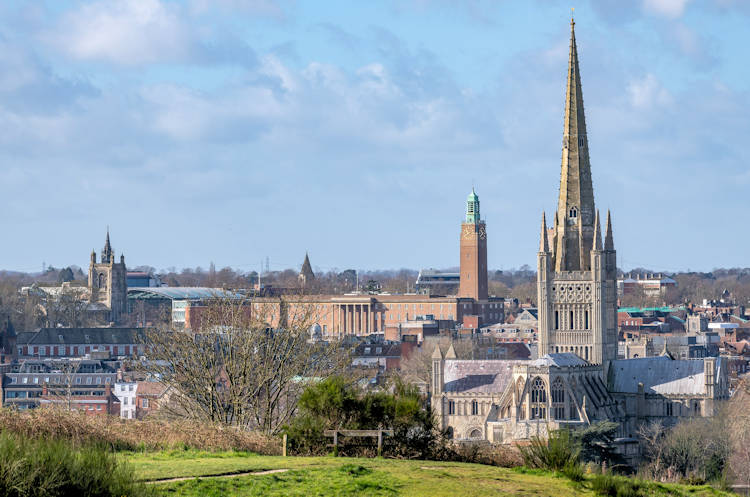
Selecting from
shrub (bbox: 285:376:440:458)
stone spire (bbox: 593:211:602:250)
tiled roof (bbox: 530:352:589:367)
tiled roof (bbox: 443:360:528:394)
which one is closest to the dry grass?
shrub (bbox: 285:376:440:458)

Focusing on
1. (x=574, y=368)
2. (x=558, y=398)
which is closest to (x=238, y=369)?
(x=558, y=398)

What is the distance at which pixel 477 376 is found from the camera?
89.0 m

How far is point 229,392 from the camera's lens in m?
44.8

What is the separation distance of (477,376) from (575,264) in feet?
31.4

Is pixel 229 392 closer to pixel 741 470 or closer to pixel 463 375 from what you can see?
pixel 741 470

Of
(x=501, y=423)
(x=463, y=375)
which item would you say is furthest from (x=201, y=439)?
(x=463, y=375)

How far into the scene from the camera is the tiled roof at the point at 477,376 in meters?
87.8

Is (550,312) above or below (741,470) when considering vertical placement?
above

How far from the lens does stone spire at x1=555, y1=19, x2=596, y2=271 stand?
9212cm

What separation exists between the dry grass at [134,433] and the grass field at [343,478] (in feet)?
4.08

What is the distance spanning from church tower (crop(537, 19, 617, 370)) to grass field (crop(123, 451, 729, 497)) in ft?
192

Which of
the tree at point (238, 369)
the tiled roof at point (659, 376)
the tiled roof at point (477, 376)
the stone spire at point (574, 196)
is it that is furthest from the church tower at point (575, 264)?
the tree at point (238, 369)

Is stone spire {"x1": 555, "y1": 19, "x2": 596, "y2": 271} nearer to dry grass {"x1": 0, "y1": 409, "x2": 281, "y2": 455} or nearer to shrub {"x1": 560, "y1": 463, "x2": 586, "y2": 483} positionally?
dry grass {"x1": 0, "y1": 409, "x2": 281, "y2": 455}

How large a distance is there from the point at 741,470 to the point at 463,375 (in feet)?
97.4
